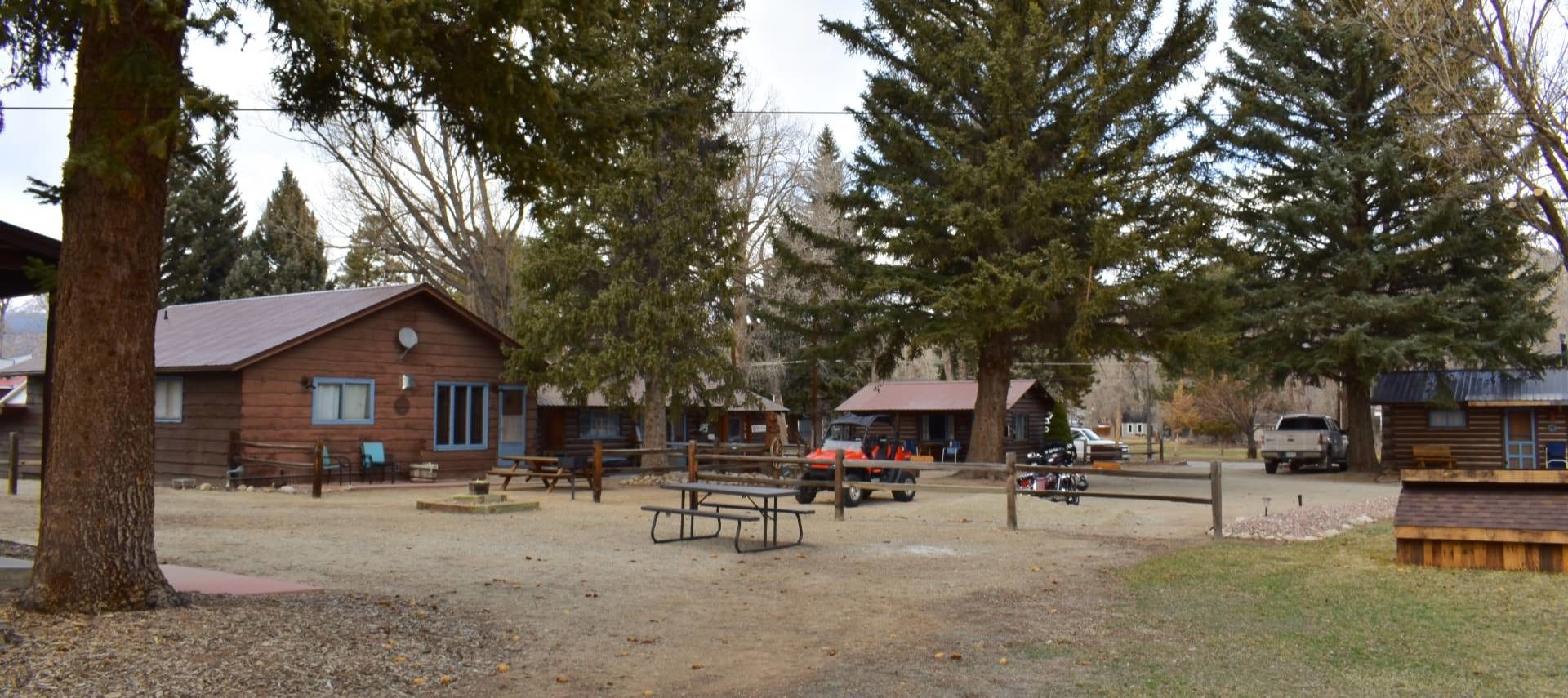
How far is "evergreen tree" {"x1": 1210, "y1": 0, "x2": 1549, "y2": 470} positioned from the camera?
98.0 feet

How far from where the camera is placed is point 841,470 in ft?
56.6

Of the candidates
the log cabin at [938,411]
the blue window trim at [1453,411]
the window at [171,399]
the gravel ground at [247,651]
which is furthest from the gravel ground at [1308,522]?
the window at [171,399]

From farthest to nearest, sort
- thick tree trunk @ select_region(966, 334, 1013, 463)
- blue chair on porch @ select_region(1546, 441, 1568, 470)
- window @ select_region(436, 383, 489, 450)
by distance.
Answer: blue chair on porch @ select_region(1546, 441, 1568, 470)
thick tree trunk @ select_region(966, 334, 1013, 463)
window @ select_region(436, 383, 489, 450)

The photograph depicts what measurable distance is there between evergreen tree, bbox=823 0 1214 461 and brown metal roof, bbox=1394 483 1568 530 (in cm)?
1214

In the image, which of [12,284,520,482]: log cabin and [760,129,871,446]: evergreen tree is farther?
[760,129,871,446]: evergreen tree

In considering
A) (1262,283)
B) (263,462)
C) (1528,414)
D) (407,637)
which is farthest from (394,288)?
(1528,414)

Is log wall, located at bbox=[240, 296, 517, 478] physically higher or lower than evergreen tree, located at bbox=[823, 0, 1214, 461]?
lower

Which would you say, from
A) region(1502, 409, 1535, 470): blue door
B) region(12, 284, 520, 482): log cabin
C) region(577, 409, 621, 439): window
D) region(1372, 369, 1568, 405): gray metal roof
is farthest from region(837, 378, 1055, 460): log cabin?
region(12, 284, 520, 482): log cabin

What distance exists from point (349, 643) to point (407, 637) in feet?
1.43

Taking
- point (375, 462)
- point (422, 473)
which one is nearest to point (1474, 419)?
point (422, 473)

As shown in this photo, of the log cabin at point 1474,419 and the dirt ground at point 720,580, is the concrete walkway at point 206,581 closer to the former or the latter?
the dirt ground at point 720,580

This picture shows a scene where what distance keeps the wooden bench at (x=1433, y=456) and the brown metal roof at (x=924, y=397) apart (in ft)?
39.5

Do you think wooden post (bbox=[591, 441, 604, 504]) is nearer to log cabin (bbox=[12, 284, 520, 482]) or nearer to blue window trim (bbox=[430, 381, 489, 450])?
log cabin (bbox=[12, 284, 520, 482])

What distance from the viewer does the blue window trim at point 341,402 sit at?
24.0 metres
